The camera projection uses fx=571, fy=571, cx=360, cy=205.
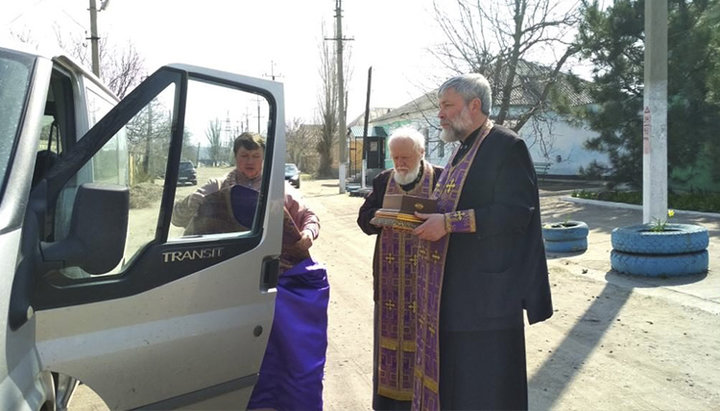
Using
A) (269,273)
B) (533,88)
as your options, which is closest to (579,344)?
(269,273)

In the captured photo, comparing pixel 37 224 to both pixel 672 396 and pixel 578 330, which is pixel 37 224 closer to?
pixel 672 396

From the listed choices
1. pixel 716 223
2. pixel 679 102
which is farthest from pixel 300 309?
pixel 679 102

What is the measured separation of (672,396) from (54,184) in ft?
12.4

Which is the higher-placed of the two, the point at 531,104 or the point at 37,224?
the point at 531,104

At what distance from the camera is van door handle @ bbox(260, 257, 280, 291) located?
270cm

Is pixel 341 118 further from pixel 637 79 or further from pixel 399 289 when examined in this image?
pixel 399 289

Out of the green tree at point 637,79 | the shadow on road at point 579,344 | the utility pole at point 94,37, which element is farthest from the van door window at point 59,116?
the green tree at point 637,79

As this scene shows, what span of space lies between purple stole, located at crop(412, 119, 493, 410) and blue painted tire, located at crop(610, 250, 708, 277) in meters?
4.90

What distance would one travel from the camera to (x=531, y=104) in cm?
1889

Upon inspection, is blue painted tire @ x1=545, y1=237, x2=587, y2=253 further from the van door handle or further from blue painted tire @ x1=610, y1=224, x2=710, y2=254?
the van door handle

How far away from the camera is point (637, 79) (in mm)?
15023

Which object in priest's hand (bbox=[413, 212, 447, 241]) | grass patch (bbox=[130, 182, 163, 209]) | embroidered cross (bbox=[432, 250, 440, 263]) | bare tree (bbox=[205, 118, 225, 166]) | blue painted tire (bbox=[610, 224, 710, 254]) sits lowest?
blue painted tire (bbox=[610, 224, 710, 254])

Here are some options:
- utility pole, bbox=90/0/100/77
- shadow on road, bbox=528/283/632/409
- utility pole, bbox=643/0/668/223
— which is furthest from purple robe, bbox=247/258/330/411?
utility pole, bbox=90/0/100/77

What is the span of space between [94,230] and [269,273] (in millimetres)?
979
